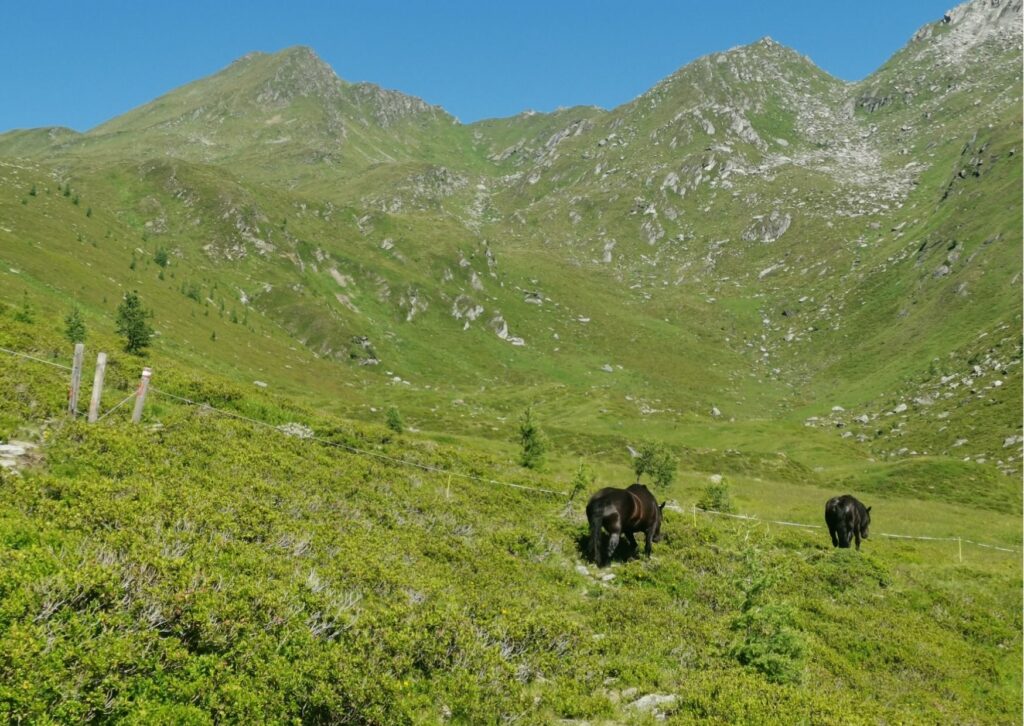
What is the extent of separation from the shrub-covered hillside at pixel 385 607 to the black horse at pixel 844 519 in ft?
9.29

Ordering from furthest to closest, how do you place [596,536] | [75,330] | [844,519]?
1. [75,330]
2. [844,519]
3. [596,536]

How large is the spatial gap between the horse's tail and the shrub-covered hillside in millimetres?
690

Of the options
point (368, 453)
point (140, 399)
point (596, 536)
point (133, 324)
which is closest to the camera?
point (596, 536)

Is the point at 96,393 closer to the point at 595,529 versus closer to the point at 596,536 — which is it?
the point at 595,529

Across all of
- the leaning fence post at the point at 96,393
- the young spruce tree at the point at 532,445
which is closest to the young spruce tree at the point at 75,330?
the leaning fence post at the point at 96,393

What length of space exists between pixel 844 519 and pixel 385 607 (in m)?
23.6

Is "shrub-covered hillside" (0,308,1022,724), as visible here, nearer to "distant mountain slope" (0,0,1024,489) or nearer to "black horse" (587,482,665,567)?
"black horse" (587,482,665,567)

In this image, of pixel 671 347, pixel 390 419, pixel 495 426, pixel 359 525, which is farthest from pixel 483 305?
pixel 359 525

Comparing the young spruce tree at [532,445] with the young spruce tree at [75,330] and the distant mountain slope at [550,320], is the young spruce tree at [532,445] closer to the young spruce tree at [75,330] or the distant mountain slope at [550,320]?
the young spruce tree at [75,330]

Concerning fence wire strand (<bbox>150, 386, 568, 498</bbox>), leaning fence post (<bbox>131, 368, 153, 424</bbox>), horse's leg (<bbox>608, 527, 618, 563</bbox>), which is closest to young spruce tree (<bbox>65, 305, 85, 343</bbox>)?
fence wire strand (<bbox>150, 386, 568, 498</bbox>)

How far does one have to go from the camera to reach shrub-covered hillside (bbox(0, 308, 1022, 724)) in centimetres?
718

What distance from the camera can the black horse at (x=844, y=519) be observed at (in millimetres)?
26000

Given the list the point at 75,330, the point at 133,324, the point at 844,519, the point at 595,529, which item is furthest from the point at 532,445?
the point at 133,324

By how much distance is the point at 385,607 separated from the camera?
10.0m
